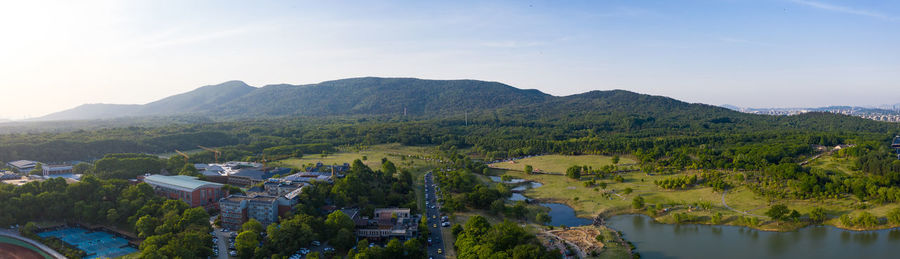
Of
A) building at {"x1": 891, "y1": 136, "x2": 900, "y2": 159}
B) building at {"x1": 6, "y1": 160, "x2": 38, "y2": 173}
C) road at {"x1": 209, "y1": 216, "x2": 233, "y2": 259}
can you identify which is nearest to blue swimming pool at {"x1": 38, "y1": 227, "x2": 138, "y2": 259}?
road at {"x1": 209, "y1": 216, "x2": 233, "y2": 259}

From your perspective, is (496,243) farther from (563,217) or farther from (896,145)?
(896,145)

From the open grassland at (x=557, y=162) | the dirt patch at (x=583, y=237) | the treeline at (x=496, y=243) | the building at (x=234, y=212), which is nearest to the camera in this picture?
the treeline at (x=496, y=243)

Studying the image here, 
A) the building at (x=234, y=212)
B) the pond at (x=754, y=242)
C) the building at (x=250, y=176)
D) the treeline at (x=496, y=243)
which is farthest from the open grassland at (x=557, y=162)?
the building at (x=234, y=212)

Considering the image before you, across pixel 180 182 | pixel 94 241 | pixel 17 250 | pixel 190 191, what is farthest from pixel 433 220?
pixel 17 250

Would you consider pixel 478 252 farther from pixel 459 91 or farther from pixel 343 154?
pixel 459 91

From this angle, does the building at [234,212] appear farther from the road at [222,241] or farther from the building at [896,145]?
the building at [896,145]

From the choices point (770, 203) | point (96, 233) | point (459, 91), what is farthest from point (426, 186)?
point (459, 91)
